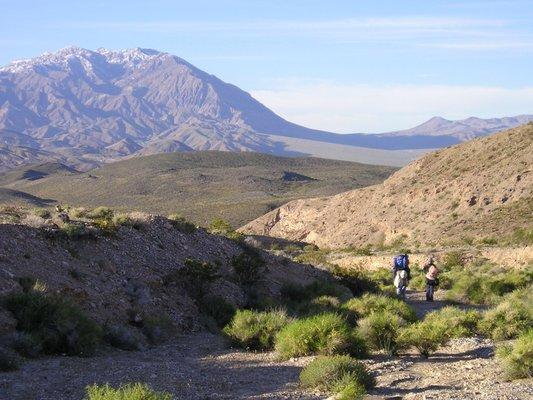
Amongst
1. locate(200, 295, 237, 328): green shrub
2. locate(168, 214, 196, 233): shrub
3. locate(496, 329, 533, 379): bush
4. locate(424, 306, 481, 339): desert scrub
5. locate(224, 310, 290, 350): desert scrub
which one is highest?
locate(168, 214, 196, 233): shrub

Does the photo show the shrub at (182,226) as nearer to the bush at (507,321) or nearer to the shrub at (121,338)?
the shrub at (121,338)

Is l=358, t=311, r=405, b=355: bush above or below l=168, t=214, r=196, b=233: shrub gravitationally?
below

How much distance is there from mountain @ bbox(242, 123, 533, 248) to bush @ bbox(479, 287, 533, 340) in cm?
2876

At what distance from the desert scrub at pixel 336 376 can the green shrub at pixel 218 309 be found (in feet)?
23.3

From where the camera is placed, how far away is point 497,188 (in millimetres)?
50500

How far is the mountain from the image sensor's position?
4747 cm

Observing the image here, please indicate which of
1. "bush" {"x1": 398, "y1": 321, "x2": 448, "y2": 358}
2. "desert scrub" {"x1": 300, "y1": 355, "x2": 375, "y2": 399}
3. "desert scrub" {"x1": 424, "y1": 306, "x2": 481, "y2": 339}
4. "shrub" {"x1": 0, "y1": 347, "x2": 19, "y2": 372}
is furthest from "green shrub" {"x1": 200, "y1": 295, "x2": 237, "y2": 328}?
"desert scrub" {"x1": 300, "y1": 355, "x2": 375, "y2": 399}

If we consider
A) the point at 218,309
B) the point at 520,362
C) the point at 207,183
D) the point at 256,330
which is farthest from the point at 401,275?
the point at 207,183

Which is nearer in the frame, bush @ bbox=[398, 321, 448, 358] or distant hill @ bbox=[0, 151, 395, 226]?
bush @ bbox=[398, 321, 448, 358]

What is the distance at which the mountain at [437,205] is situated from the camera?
1869 inches

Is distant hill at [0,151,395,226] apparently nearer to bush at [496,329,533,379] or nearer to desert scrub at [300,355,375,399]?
desert scrub at [300,355,375,399]

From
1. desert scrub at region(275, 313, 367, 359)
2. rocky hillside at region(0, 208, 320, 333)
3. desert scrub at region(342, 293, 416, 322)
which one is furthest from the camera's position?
desert scrub at region(342, 293, 416, 322)

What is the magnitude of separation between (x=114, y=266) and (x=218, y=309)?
274cm

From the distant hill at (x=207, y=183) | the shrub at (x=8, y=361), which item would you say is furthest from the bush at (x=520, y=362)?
the distant hill at (x=207, y=183)
